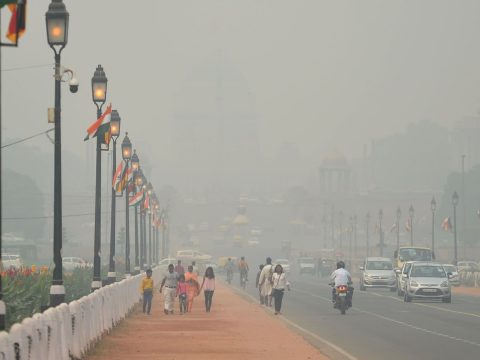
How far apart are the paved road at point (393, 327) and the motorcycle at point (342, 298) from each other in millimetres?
391

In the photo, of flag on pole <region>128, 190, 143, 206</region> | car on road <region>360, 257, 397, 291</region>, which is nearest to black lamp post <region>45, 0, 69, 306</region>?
flag on pole <region>128, 190, 143, 206</region>

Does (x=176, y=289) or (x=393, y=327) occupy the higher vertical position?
(x=176, y=289)

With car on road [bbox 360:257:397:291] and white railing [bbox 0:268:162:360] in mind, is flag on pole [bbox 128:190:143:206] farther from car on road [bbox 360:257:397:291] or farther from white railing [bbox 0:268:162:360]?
white railing [bbox 0:268:162:360]

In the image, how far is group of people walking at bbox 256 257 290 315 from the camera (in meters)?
49.5

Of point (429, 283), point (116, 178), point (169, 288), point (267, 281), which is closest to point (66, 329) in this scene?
point (169, 288)

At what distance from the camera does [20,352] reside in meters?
16.4

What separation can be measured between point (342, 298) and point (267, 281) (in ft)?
27.2

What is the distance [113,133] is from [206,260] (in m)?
91.0

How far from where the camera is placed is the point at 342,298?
49125 mm

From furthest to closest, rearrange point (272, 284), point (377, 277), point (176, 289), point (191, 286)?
point (377, 277), point (272, 284), point (191, 286), point (176, 289)

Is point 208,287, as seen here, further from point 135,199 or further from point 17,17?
point 17,17

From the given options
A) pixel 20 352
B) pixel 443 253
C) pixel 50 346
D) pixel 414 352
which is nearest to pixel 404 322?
pixel 414 352

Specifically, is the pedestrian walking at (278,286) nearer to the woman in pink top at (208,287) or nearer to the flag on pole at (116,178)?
the woman in pink top at (208,287)

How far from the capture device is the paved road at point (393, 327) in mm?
29688
